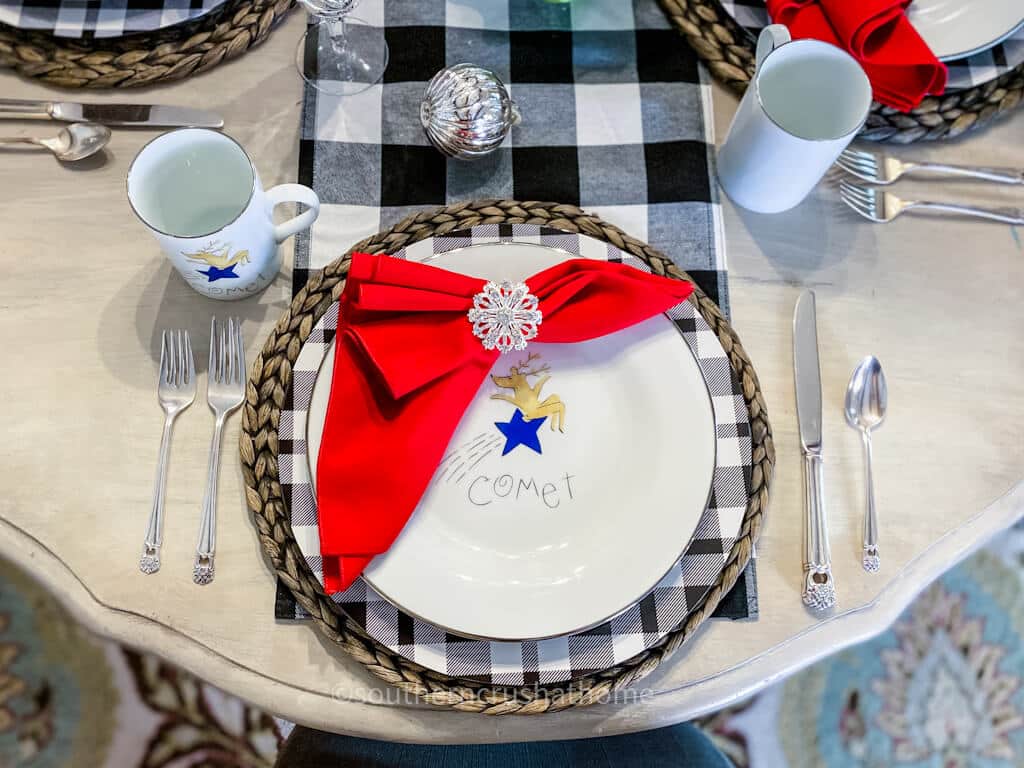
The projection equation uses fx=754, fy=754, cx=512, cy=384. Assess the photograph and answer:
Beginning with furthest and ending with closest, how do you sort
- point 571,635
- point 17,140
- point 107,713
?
point 107,713, point 17,140, point 571,635

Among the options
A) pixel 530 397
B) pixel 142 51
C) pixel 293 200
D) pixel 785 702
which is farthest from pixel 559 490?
pixel 785 702

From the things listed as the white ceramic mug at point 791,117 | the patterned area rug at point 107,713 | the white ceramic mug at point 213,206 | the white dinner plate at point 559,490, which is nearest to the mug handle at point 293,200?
the white ceramic mug at point 213,206

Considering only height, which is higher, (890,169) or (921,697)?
(890,169)

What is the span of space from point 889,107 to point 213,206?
22.6 inches

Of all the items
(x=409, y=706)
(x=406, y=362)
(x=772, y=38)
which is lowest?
(x=409, y=706)

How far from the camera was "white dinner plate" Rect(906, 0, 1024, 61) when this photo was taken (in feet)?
2.07

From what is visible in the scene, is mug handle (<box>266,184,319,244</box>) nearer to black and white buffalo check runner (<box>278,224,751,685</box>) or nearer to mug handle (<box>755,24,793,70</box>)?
black and white buffalo check runner (<box>278,224,751,685</box>)

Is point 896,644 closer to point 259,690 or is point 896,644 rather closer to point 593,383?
point 593,383

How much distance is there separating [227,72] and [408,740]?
1.89 ft

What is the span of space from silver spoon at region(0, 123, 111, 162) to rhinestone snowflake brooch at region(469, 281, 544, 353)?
359mm

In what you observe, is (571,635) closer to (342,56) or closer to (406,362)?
(406,362)

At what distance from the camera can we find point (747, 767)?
1.12 meters

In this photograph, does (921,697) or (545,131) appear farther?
(921,697)

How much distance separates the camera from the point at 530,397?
22.3 inches
